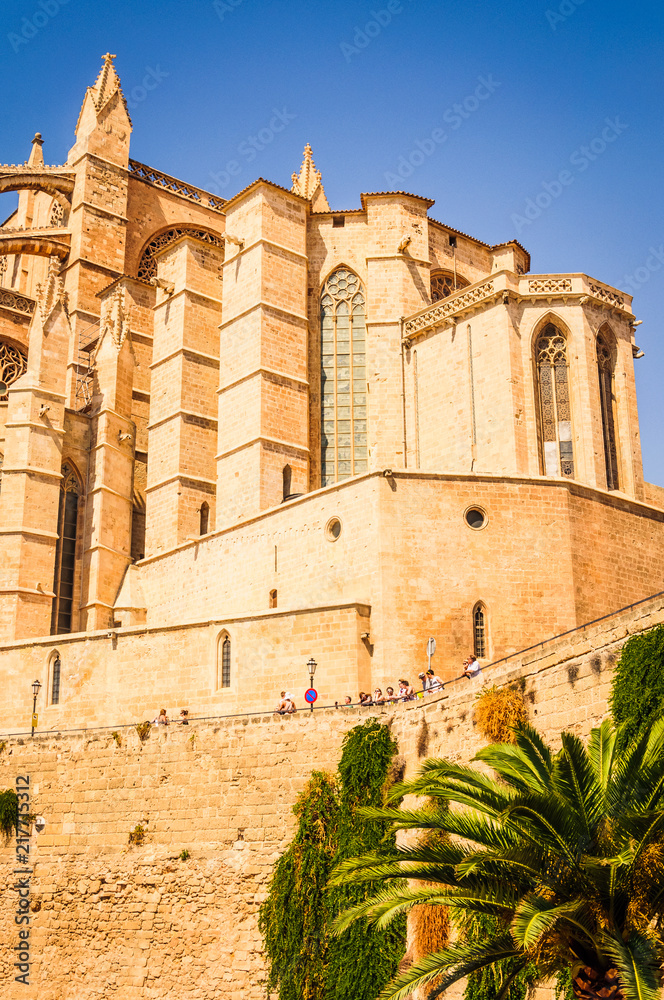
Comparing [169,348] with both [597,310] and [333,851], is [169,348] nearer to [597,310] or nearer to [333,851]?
[597,310]

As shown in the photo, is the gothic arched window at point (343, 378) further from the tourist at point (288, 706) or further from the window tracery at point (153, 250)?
the tourist at point (288, 706)

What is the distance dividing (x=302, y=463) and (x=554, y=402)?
21.0 feet

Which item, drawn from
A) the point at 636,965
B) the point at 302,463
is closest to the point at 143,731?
the point at 302,463

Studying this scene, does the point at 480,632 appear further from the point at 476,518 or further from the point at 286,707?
the point at 286,707

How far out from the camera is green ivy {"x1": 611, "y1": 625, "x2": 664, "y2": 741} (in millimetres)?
10727

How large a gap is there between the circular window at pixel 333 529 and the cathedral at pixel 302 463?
0.08 meters

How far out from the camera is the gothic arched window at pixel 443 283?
2898 centimetres

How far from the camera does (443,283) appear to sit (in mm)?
29266

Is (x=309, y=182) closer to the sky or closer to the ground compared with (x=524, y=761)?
closer to the sky

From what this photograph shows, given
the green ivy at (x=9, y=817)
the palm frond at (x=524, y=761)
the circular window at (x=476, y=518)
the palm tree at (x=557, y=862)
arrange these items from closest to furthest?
the palm tree at (x=557, y=862) < the palm frond at (x=524, y=761) < the green ivy at (x=9, y=817) < the circular window at (x=476, y=518)

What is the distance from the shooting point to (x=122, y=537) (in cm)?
2802

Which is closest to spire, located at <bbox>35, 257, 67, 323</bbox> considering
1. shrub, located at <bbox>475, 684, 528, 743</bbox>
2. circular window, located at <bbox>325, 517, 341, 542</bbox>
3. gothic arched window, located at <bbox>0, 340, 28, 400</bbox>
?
gothic arched window, located at <bbox>0, 340, 28, 400</bbox>

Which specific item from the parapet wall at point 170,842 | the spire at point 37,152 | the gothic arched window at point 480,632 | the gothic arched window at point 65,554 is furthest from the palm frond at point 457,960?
the spire at point 37,152

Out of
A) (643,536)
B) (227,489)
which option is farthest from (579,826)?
(227,489)
